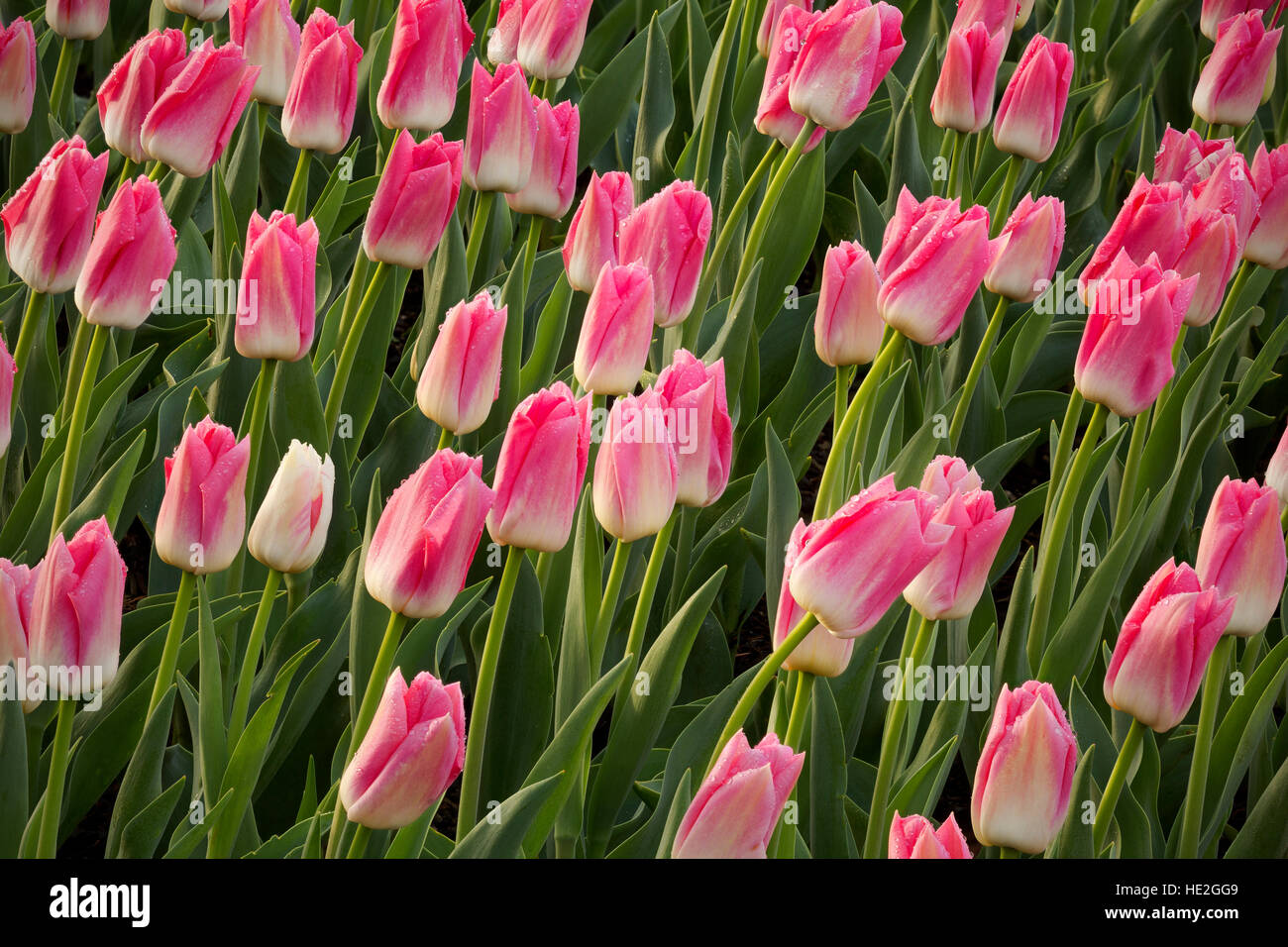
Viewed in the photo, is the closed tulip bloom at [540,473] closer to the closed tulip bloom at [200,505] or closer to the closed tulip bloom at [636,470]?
the closed tulip bloom at [636,470]

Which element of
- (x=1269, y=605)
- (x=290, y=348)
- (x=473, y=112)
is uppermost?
(x=473, y=112)

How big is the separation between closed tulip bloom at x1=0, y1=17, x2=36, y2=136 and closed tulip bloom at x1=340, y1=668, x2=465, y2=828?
1.11m

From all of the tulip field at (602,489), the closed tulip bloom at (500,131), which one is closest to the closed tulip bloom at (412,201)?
the tulip field at (602,489)

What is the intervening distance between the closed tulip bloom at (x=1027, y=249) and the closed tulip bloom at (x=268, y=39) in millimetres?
830

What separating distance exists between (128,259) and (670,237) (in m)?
0.49

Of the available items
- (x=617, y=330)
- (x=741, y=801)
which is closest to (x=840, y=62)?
(x=617, y=330)

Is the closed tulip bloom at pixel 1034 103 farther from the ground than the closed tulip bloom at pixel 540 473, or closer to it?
farther from the ground

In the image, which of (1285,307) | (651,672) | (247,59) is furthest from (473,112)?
(1285,307)

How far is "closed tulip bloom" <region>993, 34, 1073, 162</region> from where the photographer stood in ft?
5.91

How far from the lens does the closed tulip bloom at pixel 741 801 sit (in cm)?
85

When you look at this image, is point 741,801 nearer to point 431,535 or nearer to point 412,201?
point 431,535

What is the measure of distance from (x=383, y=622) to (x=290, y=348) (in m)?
0.26
